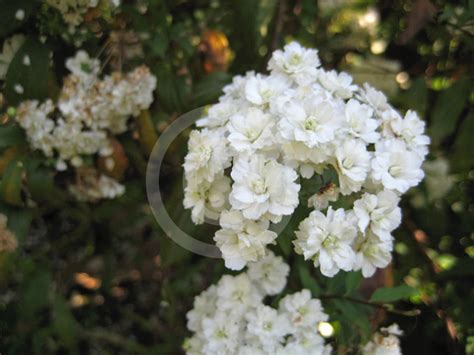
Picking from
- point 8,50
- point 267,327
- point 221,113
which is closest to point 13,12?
point 8,50

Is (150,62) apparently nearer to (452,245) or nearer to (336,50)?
(336,50)

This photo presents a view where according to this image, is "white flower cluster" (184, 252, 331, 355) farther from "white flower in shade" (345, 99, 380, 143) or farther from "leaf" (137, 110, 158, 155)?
"leaf" (137, 110, 158, 155)

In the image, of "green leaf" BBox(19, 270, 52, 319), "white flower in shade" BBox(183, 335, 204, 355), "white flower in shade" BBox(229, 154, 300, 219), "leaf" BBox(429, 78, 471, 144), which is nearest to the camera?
"white flower in shade" BBox(229, 154, 300, 219)

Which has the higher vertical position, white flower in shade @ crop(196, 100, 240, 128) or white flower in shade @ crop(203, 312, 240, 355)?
white flower in shade @ crop(196, 100, 240, 128)

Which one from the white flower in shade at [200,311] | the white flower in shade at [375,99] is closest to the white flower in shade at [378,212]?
the white flower in shade at [375,99]

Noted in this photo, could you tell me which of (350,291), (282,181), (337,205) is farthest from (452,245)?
(282,181)

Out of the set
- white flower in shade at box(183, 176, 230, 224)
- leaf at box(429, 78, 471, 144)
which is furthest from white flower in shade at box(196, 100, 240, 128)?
leaf at box(429, 78, 471, 144)

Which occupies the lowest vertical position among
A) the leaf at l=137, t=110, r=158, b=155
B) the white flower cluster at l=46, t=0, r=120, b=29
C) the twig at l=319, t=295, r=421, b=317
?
the twig at l=319, t=295, r=421, b=317

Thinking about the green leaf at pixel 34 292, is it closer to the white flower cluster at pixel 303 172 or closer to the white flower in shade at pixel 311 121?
the white flower cluster at pixel 303 172
